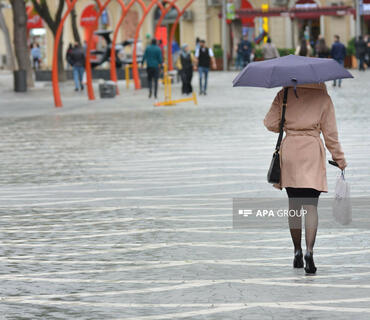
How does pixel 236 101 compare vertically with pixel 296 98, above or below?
below

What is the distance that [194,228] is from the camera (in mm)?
9914

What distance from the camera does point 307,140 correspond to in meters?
7.79

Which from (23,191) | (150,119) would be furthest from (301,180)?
(150,119)

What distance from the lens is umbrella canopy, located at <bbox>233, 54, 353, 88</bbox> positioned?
773 cm

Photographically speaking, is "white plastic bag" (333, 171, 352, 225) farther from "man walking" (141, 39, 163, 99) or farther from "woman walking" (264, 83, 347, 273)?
"man walking" (141, 39, 163, 99)

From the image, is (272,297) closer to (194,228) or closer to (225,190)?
(194,228)

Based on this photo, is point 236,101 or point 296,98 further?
point 236,101

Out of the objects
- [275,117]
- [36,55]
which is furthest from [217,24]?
[275,117]

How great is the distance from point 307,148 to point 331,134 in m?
0.19

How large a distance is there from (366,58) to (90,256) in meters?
48.6

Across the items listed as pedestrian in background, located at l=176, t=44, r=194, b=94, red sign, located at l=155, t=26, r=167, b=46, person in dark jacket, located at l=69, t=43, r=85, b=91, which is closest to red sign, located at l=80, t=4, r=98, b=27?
red sign, located at l=155, t=26, r=167, b=46

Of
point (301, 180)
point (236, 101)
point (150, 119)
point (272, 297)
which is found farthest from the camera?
point (236, 101)

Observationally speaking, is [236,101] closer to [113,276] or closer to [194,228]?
[194,228]

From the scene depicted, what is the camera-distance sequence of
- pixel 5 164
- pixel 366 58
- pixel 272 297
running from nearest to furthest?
1. pixel 272 297
2. pixel 5 164
3. pixel 366 58
